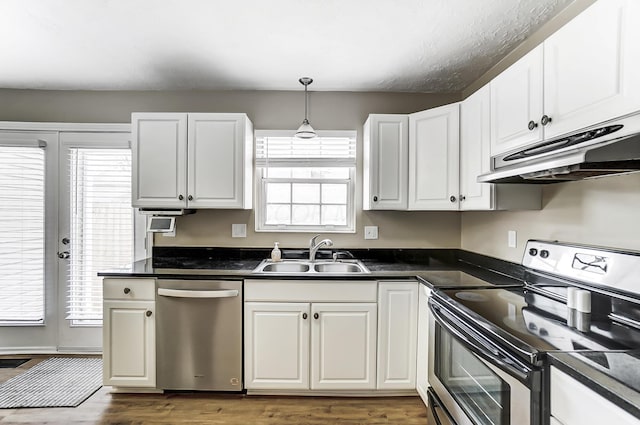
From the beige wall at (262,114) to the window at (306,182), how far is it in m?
0.08

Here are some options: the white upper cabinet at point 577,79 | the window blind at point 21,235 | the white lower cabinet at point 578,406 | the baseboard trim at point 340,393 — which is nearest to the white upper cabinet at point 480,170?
the white upper cabinet at point 577,79

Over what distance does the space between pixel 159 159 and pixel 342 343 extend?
1.90 m

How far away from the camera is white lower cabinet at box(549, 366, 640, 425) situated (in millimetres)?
811

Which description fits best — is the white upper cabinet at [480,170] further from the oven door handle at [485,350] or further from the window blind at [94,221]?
the window blind at [94,221]

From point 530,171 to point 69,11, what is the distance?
2428 mm

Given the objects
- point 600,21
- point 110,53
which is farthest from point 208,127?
point 600,21

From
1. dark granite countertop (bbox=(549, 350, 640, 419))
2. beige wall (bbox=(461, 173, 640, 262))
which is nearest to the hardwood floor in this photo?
beige wall (bbox=(461, 173, 640, 262))

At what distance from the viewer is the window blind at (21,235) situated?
304 centimetres

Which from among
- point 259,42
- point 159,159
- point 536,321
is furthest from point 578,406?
point 159,159

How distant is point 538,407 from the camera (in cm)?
103

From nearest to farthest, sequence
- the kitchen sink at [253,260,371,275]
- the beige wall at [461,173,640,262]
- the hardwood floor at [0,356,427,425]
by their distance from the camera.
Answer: the beige wall at [461,173,640,262] < the hardwood floor at [0,356,427,425] < the kitchen sink at [253,260,371,275]

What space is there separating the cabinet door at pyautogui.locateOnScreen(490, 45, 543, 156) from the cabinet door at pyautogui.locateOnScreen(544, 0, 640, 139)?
6 cm

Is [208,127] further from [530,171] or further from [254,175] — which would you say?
[530,171]

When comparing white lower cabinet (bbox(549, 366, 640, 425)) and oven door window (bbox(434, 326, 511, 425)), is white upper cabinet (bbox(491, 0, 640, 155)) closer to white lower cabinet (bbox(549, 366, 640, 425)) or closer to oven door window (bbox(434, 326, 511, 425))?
white lower cabinet (bbox(549, 366, 640, 425))
